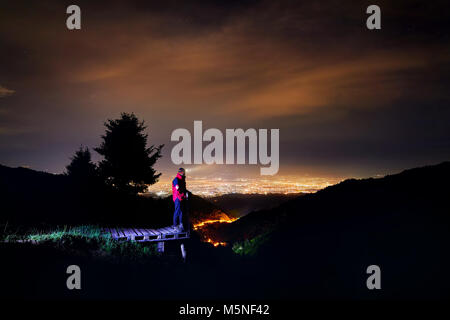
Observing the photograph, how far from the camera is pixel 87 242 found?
27.2 ft

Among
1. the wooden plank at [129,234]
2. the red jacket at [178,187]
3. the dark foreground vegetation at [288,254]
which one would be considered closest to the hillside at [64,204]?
the dark foreground vegetation at [288,254]

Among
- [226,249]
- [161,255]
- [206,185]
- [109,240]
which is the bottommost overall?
[226,249]

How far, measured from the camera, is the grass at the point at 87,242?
25.2ft

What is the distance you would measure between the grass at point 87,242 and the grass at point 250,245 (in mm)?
5863

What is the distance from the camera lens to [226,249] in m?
15.2

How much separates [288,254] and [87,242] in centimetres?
886

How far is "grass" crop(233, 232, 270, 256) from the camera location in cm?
1347

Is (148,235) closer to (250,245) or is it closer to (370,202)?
(250,245)

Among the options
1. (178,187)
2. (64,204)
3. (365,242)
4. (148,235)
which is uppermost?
(178,187)

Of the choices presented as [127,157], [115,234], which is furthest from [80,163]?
[115,234]

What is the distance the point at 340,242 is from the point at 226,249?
22.3 ft

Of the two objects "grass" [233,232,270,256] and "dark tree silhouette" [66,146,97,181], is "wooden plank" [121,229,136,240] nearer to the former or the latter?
"grass" [233,232,270,256]

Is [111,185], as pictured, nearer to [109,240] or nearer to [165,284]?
[109,240]
